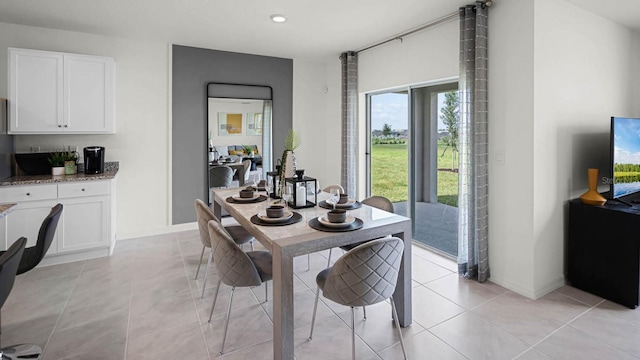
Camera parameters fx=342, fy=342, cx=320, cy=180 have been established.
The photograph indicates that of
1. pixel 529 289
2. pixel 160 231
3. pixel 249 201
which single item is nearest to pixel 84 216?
pixel 160 231

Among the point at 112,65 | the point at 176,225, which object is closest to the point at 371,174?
the point at 176,225

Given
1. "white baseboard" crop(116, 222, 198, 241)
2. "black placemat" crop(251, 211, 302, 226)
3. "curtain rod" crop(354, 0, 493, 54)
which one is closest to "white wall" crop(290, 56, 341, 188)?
"curtain rod" crop(354, 0, 493, 54)

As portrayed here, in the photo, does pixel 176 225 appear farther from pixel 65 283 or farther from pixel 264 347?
pixel 264 347

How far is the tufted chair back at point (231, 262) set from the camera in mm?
2006

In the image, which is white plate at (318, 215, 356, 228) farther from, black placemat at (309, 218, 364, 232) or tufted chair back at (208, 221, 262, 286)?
tufted chair back at (208, 221, 262, 286)

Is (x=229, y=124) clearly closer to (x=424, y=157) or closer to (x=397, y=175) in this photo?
(x=397, y=175)

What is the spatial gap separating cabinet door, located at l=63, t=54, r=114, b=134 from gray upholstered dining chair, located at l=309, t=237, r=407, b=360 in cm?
338

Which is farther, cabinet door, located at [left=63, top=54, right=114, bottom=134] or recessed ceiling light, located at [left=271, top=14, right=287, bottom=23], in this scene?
cabinet door, located at [left=63, top=54, right=114, bottom=134]

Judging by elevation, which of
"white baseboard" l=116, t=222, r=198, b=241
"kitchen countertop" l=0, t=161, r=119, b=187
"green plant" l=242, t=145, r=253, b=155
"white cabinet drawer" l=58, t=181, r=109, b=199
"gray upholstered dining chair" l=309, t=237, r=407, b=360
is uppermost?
"green plant" l=242, t=145, r=253, b=155

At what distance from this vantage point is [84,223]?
3553 millimetres

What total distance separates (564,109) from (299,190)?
2354 millimetres

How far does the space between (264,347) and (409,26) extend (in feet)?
11.0

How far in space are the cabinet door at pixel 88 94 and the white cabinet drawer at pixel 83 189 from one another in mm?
645

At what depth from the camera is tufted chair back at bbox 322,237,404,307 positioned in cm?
176
